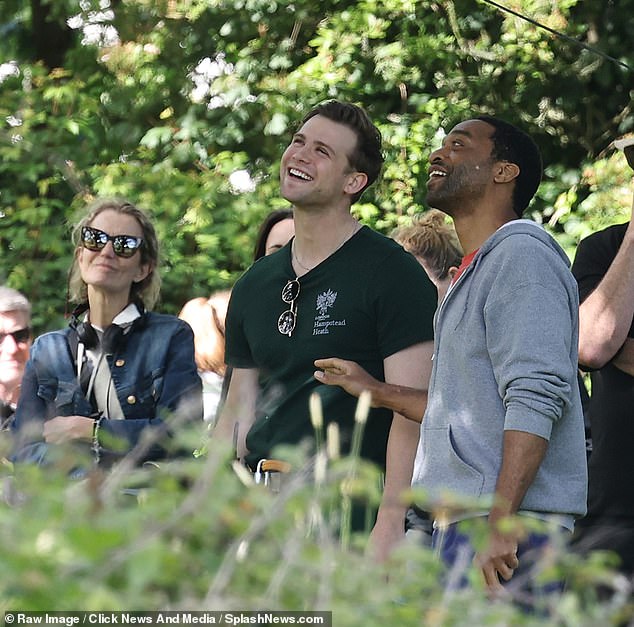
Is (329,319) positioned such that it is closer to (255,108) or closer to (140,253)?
(140,253)

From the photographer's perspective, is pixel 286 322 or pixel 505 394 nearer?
pixel 505 394

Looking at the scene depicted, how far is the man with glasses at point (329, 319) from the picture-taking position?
357 centimetres

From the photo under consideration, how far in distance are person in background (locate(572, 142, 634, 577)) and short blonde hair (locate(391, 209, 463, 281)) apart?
1141 mm

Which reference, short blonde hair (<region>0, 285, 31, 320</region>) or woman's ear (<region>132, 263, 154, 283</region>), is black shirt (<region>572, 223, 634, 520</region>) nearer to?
woman's ear (<region>132, 263, 154, 283</region>)

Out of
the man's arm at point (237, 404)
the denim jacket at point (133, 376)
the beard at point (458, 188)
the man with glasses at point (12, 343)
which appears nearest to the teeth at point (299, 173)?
the beard at point (458, 188)

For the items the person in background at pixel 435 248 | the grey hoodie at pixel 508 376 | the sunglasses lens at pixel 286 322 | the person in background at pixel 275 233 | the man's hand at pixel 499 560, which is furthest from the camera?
the person in background at pixel 275 233

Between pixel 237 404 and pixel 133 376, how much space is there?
698 mm

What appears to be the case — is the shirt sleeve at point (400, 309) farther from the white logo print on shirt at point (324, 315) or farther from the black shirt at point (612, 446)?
the black shirt at point (612, 446)

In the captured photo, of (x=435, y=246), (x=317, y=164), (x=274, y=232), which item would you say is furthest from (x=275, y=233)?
(x=317, y=164)

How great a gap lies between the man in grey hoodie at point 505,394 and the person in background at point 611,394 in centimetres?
38

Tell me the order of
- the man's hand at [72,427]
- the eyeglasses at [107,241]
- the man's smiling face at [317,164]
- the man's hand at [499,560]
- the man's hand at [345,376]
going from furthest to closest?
1. the eyeglasses at [107,241]
2. the man's hand at [72,427]
3. the man's smiling face at [317,164]
4. the man's hand at [345,376]
5. the man's hand at [499,560]

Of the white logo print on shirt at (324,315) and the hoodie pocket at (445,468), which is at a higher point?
the white logo print on shirt at (324,315)

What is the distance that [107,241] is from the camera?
454cm

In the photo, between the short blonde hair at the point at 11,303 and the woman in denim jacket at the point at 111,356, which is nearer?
the woman in denim jacket at the point at 111,356
